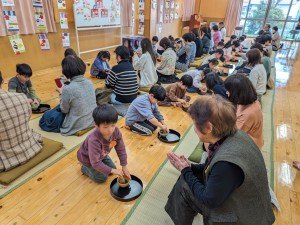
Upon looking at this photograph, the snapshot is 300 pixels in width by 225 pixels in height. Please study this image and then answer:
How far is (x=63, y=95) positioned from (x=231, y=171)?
175 centimetres

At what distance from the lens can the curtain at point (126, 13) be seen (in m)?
6.00

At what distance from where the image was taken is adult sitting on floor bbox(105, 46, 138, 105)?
9.11 ft

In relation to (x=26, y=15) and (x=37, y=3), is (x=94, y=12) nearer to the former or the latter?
(x=37, y=3)

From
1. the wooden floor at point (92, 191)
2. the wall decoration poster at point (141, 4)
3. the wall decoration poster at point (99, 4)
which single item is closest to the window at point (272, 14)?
the wall decoration poster at point (141, 4)

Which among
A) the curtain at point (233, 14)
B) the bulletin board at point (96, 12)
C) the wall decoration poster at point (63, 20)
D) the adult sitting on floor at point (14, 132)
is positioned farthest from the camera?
the curtain at point (233, 14)

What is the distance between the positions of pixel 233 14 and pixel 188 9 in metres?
2.08

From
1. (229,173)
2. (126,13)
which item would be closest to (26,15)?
(126,13)

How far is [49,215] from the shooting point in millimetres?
1396

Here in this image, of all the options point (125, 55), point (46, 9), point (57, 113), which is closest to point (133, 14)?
point (46, 9)

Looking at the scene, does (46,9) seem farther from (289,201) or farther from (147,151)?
(289,201)

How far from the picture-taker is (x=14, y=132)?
5.12ft

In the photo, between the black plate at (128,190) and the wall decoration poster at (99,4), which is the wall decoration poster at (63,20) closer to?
the wall decoration poster at (99,4)

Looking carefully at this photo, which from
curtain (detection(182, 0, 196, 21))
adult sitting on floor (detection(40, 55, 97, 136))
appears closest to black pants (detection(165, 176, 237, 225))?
adult sitting on floor (detection(40, 55, 97, 136))

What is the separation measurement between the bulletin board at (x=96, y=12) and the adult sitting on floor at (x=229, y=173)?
15.3 feet
